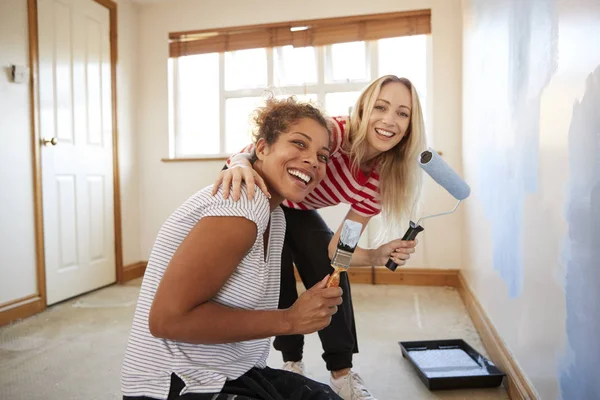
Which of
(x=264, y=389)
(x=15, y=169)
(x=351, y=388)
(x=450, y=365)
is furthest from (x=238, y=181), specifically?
(x=15, y=169)

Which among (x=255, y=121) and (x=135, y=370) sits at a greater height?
(x=255, y=121)

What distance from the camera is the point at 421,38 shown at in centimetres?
341

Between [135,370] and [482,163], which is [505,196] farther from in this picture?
[135,370]

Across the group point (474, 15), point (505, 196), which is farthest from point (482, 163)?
point (474, 15)

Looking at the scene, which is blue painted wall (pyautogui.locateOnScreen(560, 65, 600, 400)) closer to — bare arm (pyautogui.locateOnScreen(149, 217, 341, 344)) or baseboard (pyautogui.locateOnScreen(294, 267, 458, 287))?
bare arm (pyautogui.locateOnScreen(149, 217, 341, 344))

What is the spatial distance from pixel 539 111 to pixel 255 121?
2.63ft

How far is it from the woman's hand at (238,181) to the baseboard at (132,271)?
2.85m

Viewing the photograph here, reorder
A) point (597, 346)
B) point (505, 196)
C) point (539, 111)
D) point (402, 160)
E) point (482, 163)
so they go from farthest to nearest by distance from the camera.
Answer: point (482, 163) → point (505, 196) → point (402, 160) → point (539, 111) → point (597, 346)

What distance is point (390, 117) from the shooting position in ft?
4.74

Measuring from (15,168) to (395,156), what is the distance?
7.20ft

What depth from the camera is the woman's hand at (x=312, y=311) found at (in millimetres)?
893

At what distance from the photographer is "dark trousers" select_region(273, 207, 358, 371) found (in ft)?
5.10

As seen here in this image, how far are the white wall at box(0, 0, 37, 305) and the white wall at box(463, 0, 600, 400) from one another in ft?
8.15

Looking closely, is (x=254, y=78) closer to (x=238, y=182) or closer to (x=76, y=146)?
(x=76, y=146)
